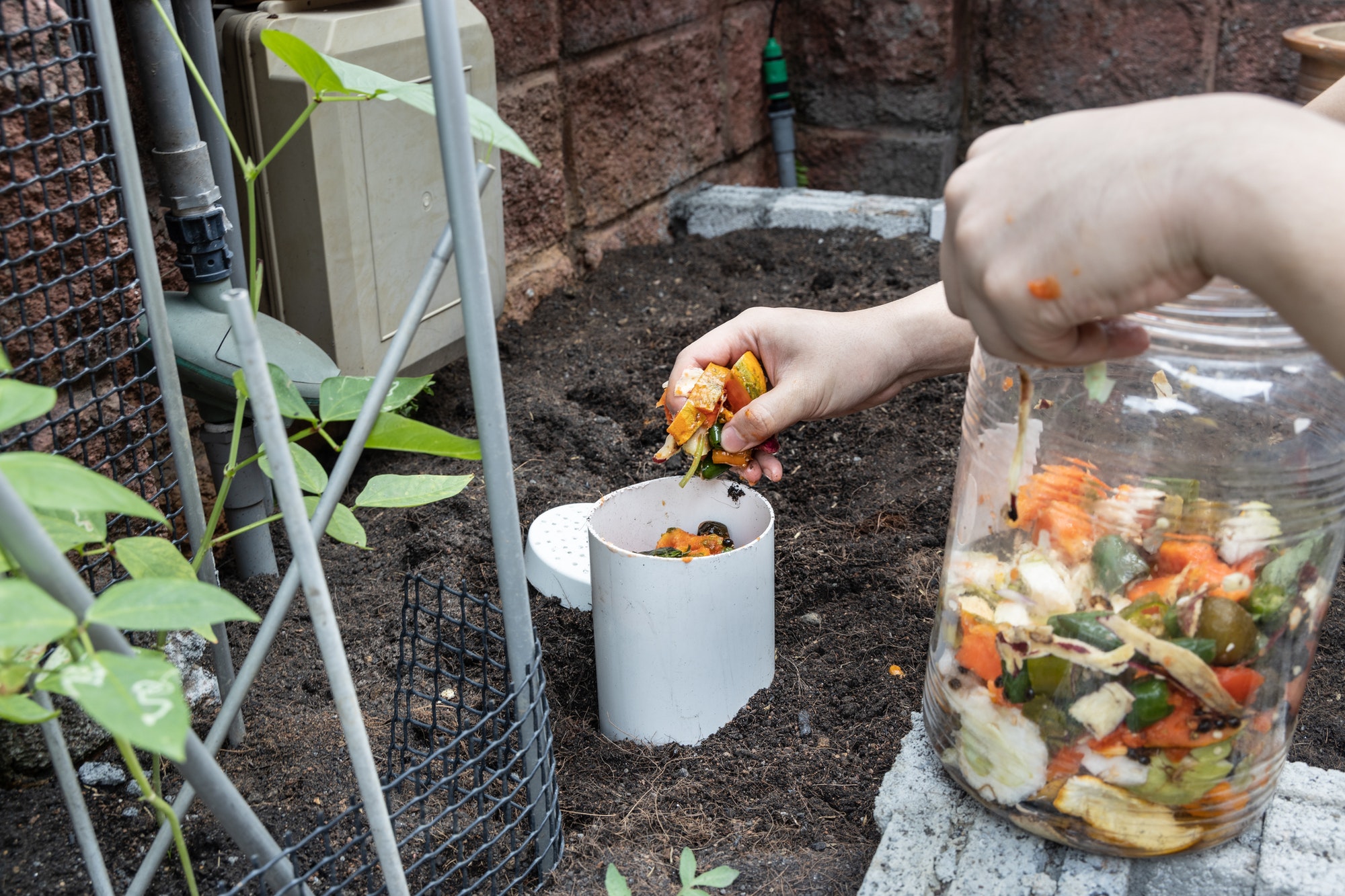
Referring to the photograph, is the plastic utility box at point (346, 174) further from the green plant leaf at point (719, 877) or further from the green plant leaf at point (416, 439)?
the green plant leaf at point (719, 877)

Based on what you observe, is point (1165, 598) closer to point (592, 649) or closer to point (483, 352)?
point (483, 352)

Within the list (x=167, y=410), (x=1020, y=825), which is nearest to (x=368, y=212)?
(x=167, y=410)

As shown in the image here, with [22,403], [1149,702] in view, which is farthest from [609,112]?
[22,403]

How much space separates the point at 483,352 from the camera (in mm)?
874

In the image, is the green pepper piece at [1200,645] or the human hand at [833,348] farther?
the human hand at [833,348]

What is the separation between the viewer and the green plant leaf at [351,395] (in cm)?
91

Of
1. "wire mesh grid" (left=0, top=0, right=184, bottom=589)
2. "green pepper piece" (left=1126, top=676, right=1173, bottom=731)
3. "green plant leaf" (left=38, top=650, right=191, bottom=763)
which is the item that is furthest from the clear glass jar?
"wire mesh grid" (left=0, top=0, right=184, bottom=589)

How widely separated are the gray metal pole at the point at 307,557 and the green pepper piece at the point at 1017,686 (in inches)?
22.8

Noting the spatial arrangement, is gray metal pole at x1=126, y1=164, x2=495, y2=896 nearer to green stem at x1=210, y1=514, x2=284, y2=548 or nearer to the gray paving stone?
green stem at x1=210, y1=514, x2=284, y2=548

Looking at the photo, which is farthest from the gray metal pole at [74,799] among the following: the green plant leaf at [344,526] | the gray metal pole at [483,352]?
the gray metal pole at [483,352]

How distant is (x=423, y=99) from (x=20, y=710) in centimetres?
48

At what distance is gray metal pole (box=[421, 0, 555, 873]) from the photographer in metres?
0.77

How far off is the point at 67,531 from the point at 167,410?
0.27m

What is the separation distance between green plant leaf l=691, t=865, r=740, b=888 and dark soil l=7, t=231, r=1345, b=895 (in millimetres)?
81
